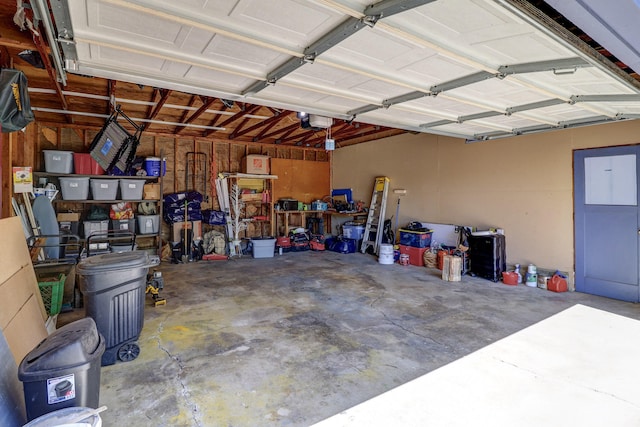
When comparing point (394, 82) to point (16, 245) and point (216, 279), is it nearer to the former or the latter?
point (16, 245)

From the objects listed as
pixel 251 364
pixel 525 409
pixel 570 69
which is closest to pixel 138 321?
pixel 251 364

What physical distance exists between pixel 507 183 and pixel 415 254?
7.03ft

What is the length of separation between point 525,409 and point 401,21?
8.63 ft

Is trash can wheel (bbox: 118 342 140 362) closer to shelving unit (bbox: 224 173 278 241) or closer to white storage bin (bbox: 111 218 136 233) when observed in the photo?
white storage bin (bbox: 111 218 136 233)

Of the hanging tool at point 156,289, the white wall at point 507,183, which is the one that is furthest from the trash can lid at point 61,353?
the white wall at point 507,183

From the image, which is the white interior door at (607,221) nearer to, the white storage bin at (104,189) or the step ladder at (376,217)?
the step ladder at (376,217)

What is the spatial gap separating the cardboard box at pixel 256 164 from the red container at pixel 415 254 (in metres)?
4.13

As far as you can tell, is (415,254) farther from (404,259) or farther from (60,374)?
(60,374)

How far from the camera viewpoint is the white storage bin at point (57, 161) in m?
5.55

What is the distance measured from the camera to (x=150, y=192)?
21.9 ft

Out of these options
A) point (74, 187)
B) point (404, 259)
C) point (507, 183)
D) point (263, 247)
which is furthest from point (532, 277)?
point (74, 187)

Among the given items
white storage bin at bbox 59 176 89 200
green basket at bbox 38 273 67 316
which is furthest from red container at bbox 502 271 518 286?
white storage bin at bbox 59 176 89 200

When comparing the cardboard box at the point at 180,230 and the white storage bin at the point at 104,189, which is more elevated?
the white storage bin at the point at 104,189

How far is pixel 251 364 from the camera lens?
265 cm
